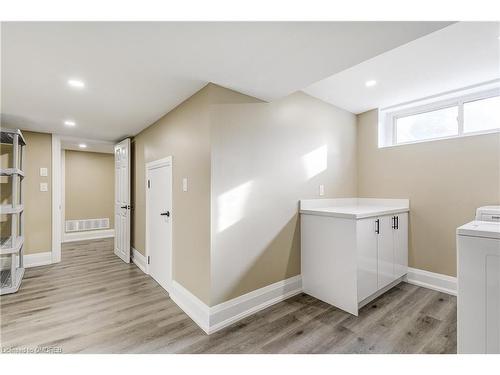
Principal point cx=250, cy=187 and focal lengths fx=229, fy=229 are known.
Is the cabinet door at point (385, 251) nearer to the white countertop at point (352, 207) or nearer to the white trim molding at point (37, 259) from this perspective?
the white countertop at point (352, 207)

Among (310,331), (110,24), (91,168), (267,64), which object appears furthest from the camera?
(91,168)

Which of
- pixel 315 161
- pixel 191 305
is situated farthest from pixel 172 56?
pixel 191 305

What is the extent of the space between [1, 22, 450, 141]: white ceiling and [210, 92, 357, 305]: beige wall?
0.38 metres

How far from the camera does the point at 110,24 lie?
51.5 inches

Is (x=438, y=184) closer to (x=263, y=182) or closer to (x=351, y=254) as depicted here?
(x=351, y=254)

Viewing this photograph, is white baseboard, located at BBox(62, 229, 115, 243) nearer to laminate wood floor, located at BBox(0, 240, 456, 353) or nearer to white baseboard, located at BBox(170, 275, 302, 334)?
laminate wood floor, located at BBox(0, 240, 456, 353)

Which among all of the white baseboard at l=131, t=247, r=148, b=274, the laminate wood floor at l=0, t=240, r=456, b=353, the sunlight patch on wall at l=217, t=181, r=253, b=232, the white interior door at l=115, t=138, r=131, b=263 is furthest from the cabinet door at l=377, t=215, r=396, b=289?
the white interior door at l=115, t=138, r=131, b=263

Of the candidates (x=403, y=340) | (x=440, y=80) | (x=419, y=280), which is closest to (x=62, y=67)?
(x=403, y=340)

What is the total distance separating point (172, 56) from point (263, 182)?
4.48 ft

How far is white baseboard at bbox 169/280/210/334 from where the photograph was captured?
202cm

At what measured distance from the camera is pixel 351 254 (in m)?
2.22

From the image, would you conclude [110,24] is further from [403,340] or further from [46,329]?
[403,340]

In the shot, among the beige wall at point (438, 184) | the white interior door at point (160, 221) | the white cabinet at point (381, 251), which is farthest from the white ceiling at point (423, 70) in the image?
the white interior door at point (160, 221)

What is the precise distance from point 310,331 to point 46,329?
2.30 metres
